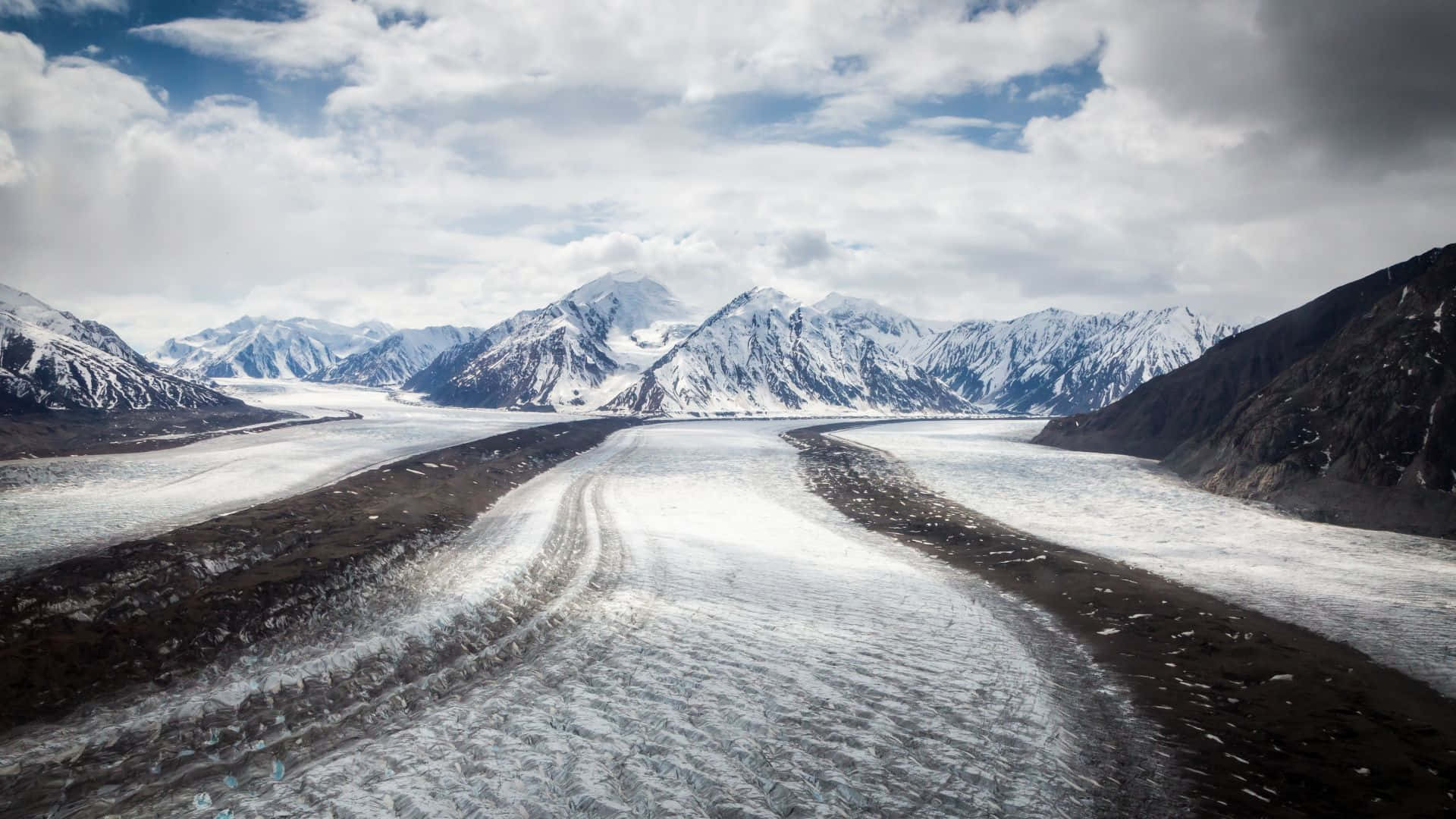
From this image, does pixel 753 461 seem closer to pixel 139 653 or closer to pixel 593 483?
pixel 593 483

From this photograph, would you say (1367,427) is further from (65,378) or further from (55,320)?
(55,320)

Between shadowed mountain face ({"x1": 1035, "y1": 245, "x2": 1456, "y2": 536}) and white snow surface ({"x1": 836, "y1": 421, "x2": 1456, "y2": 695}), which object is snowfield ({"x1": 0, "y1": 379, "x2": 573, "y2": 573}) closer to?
white snow surface ({"x1": 836, "y1": 421, "x2": 1456, "y2": 695})

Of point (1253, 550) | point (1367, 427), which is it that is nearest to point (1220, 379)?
point (1367, 427)

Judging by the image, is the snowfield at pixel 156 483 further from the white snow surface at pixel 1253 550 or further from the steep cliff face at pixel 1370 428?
the steep cliff face at pixel 1370 428

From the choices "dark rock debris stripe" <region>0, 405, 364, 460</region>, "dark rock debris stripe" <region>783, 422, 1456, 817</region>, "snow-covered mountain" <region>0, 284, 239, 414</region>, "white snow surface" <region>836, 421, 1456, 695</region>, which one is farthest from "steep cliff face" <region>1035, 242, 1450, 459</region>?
"snow-covered mountain" <region>0, 284, 239, 414</region>

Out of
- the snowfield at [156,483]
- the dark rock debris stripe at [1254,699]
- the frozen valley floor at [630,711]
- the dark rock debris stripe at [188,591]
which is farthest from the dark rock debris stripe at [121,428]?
the dark rock debris stripe at [1254,699]
